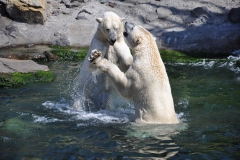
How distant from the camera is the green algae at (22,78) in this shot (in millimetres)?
10484

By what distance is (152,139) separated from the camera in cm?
612

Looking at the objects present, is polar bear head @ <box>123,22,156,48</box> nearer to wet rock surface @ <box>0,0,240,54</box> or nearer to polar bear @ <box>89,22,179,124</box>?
polar bear @ <box>89,22,179,124</box>

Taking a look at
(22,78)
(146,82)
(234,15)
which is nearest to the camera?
(146,82)

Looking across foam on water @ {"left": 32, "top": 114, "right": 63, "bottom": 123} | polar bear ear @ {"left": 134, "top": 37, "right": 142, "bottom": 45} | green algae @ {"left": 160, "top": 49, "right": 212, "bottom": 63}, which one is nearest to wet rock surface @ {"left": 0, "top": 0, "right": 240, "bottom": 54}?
green algae @ {"left": 160, "top": 49, "right": 212, "bottom": 63}

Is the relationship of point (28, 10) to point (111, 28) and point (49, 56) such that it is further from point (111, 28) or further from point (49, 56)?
point (111, 28)

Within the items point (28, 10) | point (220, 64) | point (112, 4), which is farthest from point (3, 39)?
point (220, 64)

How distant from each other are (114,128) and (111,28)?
1.83m

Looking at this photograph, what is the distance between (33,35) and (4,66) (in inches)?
192

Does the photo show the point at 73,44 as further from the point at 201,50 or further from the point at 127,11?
the point at 201,50

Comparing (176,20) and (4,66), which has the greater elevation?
(176,20)

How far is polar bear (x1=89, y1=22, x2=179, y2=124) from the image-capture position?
6414mm

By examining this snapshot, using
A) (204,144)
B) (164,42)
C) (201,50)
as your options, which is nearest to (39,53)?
(164,42)

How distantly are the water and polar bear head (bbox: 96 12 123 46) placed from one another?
136 centimetres

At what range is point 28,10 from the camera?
1675cm
